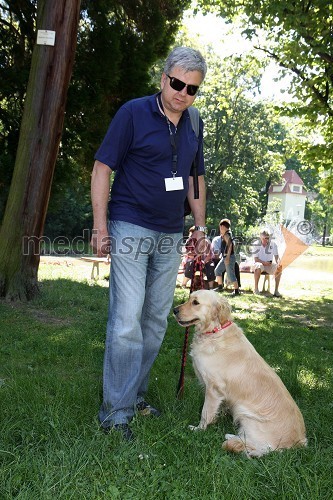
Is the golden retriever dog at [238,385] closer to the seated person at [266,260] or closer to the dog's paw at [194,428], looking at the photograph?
the dog's paw at [194,428]

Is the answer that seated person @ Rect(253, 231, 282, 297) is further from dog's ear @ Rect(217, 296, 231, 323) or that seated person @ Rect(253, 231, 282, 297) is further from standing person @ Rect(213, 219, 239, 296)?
dog's ear @ Rect(217, 296, 231, 323)

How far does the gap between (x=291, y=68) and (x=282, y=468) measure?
12.8 meters

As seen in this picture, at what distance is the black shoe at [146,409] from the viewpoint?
349 centimetres

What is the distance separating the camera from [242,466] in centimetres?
282

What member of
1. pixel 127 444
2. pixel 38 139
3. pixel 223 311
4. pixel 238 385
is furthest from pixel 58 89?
pixel 127 444

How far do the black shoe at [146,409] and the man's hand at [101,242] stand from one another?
3.79 feet

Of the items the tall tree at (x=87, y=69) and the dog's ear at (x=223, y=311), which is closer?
the dog's ear at (x=223, y=311)

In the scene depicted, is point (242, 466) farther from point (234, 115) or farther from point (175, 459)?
point (234, 115)

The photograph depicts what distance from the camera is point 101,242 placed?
127 inches

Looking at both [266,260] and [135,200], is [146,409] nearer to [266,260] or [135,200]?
[135,200]

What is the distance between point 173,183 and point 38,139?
16.9 ft

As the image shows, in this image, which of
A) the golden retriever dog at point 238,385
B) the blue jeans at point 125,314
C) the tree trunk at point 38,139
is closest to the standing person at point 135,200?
the blue jeans at point 125,314

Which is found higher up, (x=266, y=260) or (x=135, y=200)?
(x=135, y=200)

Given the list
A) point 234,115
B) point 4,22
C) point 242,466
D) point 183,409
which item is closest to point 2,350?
point 183,409
